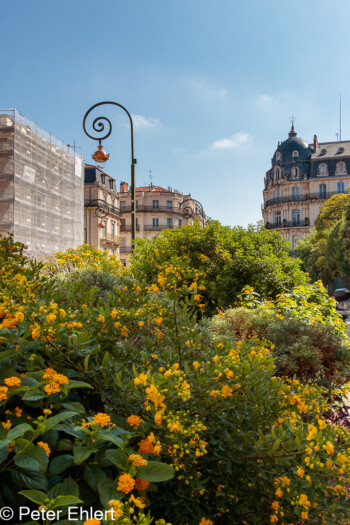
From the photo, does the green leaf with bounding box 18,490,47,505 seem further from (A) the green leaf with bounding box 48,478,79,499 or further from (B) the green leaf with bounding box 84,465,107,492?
(B) the green leaf with bounding box 84,465,107,492

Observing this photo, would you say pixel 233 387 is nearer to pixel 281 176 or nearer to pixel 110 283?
pixel 110 283

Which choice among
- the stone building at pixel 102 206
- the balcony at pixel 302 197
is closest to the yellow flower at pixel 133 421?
the stone building at pixel 102 206

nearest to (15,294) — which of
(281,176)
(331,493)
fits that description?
(331,493)

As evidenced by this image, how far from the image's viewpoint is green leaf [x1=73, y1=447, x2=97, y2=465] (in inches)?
58.0

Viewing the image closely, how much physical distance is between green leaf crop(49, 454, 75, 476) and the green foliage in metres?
5.83

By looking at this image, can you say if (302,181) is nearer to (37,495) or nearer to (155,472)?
(155,472)

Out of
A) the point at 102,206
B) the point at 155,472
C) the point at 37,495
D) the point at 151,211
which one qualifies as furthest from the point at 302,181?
the point at 37,495

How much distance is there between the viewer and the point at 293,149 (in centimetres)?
5962

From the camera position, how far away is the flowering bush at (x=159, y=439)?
1.53m

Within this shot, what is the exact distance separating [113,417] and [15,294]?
112cm

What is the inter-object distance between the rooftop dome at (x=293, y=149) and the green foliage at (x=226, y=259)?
2119 inches

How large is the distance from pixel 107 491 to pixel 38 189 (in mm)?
28077

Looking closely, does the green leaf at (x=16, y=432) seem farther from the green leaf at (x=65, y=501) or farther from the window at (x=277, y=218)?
the window at (x=277, y=218)

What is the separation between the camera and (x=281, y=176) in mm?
60281
